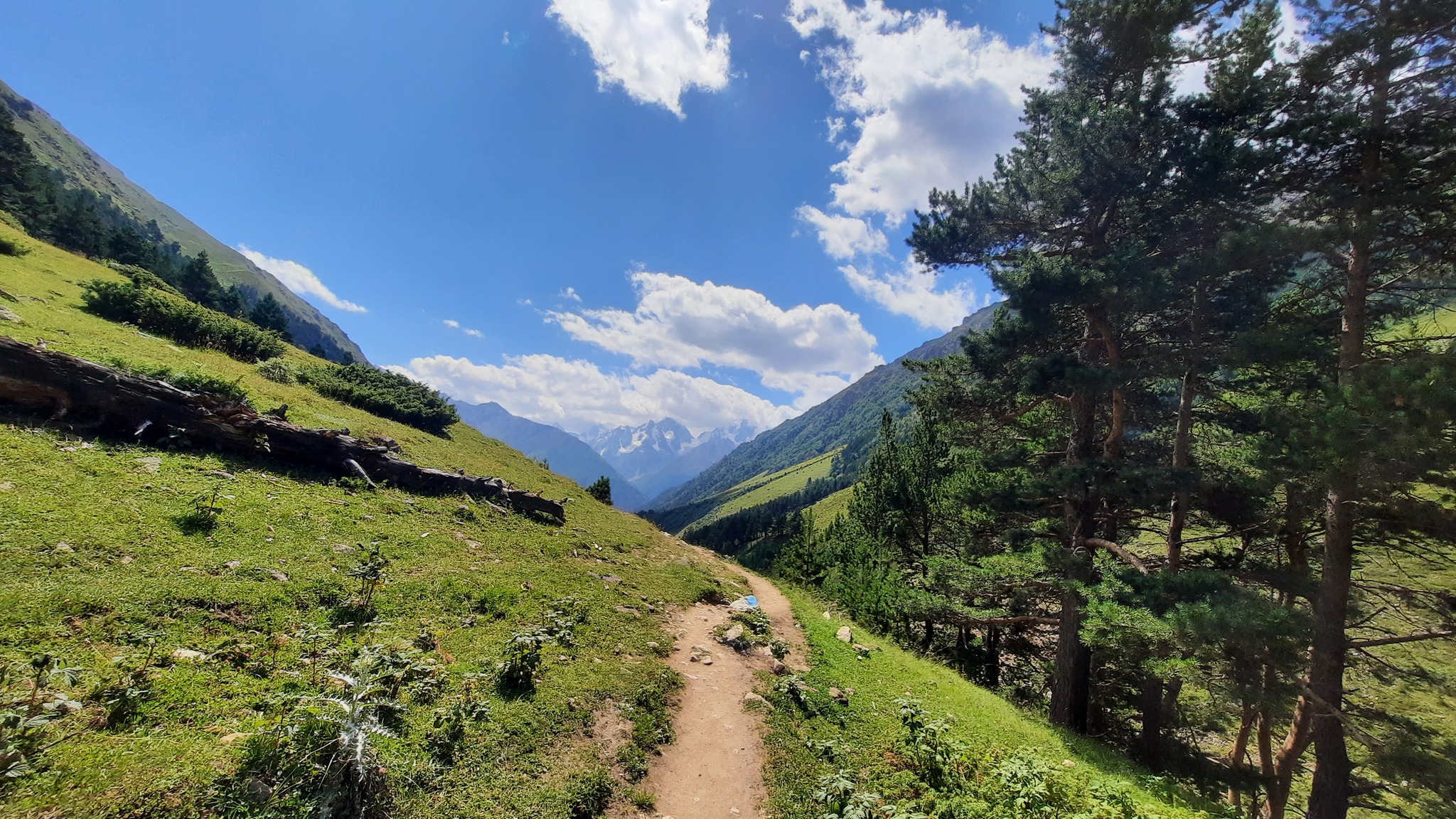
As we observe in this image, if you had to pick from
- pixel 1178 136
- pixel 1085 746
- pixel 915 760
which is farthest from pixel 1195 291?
pixel 915 760

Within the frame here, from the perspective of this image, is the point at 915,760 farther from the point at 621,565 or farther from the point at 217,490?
the point at 217,490

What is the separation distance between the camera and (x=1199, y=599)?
10422 mm

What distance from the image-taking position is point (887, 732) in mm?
10547

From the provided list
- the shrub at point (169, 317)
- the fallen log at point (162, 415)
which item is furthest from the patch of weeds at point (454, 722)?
the shrub at point (169, 317)

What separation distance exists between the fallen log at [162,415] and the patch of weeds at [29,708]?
32.9ft

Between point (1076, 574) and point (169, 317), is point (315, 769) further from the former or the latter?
point (169, 317)

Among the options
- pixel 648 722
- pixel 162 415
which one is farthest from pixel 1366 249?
pixel 162 415

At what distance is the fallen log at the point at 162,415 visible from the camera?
436 inches

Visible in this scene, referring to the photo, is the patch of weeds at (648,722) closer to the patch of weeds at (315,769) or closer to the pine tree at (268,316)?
the patch of weeds at (315,769)

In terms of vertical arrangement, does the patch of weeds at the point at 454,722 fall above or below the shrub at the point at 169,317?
below

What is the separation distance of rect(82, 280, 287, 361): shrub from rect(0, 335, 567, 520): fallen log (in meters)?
13.0

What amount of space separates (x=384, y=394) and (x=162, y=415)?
14819 millimetres

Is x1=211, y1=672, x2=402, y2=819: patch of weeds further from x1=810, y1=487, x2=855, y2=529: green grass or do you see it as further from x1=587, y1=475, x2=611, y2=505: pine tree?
x1=810, y1=487, x2=855, y2=529: green grass

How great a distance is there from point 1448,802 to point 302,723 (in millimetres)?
17625
